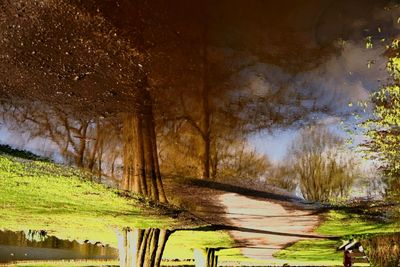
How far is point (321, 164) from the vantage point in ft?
18.6

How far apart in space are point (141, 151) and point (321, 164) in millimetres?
1860

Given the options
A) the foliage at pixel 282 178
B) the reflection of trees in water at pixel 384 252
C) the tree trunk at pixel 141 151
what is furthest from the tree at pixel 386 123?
the reflection of trees in water at pixel 384 252

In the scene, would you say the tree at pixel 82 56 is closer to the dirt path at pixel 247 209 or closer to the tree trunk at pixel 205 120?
the tree trunk at pixel 205 120

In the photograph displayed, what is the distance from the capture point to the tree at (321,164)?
5.11 m

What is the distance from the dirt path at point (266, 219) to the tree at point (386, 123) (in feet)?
5.03

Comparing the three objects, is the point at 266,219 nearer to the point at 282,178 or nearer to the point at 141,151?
the point at 282,178

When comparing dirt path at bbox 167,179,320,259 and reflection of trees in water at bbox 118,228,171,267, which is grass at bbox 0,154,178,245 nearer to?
reflection of trees in water at bbox 118,228,171,267

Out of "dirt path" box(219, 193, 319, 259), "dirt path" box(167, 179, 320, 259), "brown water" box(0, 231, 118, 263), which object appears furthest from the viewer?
"brown water" box(0, 231, 118, 263)

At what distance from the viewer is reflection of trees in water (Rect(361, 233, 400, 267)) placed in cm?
1872

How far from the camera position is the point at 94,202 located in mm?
7824

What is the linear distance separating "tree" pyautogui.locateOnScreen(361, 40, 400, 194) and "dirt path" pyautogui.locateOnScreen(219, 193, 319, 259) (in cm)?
153

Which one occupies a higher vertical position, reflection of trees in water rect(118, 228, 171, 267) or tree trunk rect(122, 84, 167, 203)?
tree trunk rect(122, 84, 167, 203)

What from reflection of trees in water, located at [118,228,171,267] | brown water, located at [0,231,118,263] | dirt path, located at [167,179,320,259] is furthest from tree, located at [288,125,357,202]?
brown water, located at [0,231,118,263]

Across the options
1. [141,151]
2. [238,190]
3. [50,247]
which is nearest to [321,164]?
[238,190]
